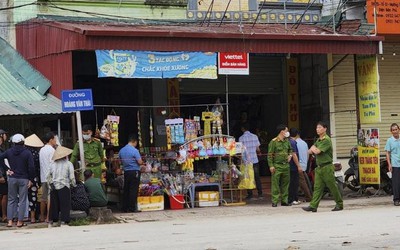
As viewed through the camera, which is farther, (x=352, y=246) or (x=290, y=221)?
(x=290, y=221)

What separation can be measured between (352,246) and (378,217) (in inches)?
154

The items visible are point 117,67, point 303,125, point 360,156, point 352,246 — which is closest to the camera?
Result: point 352,246

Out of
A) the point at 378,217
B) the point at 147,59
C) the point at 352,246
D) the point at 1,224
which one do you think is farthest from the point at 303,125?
the point at 352,246

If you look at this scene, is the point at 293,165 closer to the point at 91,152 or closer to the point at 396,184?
the point at 396,184

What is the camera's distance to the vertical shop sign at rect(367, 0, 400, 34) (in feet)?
63.0

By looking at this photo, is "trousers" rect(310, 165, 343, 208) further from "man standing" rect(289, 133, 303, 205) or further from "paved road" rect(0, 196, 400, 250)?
"man standing" rect(289, 133, 303, 205)

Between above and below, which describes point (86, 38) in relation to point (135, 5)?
below

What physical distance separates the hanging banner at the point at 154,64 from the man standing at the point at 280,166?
7.05ft

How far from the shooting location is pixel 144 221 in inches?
578

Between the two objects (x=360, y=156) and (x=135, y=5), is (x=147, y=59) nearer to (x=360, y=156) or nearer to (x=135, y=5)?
(x=135, y=5)

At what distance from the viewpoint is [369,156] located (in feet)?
61.5

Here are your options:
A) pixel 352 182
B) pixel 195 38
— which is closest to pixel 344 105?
pixel 352 182

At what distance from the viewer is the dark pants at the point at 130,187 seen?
53.3 feet

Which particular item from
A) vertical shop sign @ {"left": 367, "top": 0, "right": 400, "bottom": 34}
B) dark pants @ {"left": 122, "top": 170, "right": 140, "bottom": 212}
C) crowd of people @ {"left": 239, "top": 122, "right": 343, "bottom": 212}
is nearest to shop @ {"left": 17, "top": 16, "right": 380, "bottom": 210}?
dark pants @ {"left": 122, "top": 170, "right": 140, "bottom": 212}
